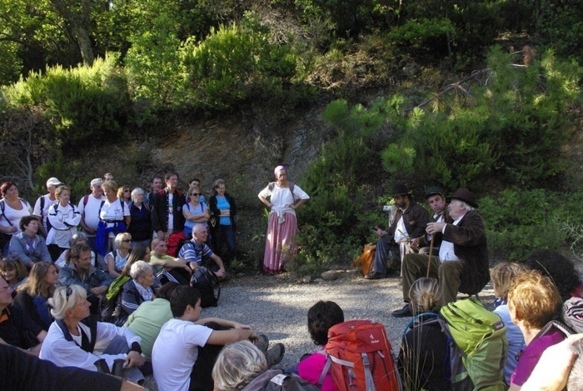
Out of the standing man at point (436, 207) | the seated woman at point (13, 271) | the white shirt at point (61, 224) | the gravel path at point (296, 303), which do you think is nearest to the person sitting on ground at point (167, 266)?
the gravel path at point (296, 303)

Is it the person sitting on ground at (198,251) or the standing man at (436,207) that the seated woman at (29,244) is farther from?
the standing man at (436,207)

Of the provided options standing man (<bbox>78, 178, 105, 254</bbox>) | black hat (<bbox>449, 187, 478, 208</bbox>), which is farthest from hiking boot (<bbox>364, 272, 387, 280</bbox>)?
standing man (<bbox>78, 178, 105, 254</bbox>)

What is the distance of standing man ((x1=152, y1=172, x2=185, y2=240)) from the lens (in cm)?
925

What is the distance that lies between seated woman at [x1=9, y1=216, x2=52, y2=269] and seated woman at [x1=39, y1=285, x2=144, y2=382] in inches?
109

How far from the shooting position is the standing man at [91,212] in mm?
8867

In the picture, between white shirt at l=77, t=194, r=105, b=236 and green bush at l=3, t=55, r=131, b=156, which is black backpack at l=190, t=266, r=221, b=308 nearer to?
white shirt at l=77, t=194, r=105, b=236

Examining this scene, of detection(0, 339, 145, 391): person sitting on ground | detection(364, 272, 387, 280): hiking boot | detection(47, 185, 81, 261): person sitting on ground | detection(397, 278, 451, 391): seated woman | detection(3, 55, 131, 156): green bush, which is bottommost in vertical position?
detection(364, 272, 387, 280): hiking boot

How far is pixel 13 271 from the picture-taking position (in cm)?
610

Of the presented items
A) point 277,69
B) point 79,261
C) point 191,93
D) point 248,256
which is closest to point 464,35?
point 277,69

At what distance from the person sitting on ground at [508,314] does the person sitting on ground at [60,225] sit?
5.86 meters

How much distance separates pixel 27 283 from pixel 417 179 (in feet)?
24.4

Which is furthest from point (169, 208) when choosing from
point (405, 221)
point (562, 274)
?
point (562, 274)

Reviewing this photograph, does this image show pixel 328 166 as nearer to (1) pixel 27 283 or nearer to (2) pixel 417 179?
(2) pixel 417 179

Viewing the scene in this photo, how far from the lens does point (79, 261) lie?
6641mm
